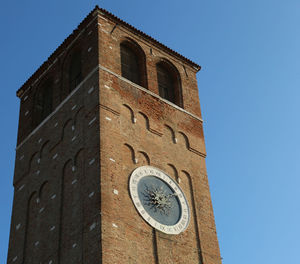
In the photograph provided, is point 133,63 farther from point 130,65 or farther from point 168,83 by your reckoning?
point 168,83

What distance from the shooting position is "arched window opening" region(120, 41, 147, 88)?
26.3m

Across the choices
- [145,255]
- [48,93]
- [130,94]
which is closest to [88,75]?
[130,94]

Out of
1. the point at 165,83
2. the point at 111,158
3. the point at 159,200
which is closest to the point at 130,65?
the point at 165,83

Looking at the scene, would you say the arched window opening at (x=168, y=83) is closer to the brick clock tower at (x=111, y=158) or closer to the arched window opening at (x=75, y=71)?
the brick clock tower at (x=111, y=158)

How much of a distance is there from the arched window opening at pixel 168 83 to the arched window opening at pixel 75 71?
10.9 ft

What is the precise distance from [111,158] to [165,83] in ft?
22.6

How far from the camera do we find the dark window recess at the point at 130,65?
2622cm

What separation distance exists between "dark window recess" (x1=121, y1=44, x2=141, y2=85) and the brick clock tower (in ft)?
0.19

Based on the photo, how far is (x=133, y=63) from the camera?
1065 inches

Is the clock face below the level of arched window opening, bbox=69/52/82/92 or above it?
below

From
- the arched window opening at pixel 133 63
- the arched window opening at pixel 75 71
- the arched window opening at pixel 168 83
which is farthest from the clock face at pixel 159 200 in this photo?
the arched window opening at pixel 75 71

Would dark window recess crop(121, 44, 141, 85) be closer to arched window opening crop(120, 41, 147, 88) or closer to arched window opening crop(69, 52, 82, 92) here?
arched window opening crop(120, 41, 147, 88)

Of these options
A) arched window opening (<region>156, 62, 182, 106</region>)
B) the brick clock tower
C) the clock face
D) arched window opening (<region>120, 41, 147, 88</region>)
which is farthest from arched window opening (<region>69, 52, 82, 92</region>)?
the clock face

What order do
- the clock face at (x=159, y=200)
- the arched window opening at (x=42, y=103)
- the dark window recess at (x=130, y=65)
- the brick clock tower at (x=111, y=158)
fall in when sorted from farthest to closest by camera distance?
the arched window opening at (x=42, y=103) < the dark window recess at (x=130, y=65) < the clock face at (x=159, y=200) < the brick clock tower at (x=111, y=158)
